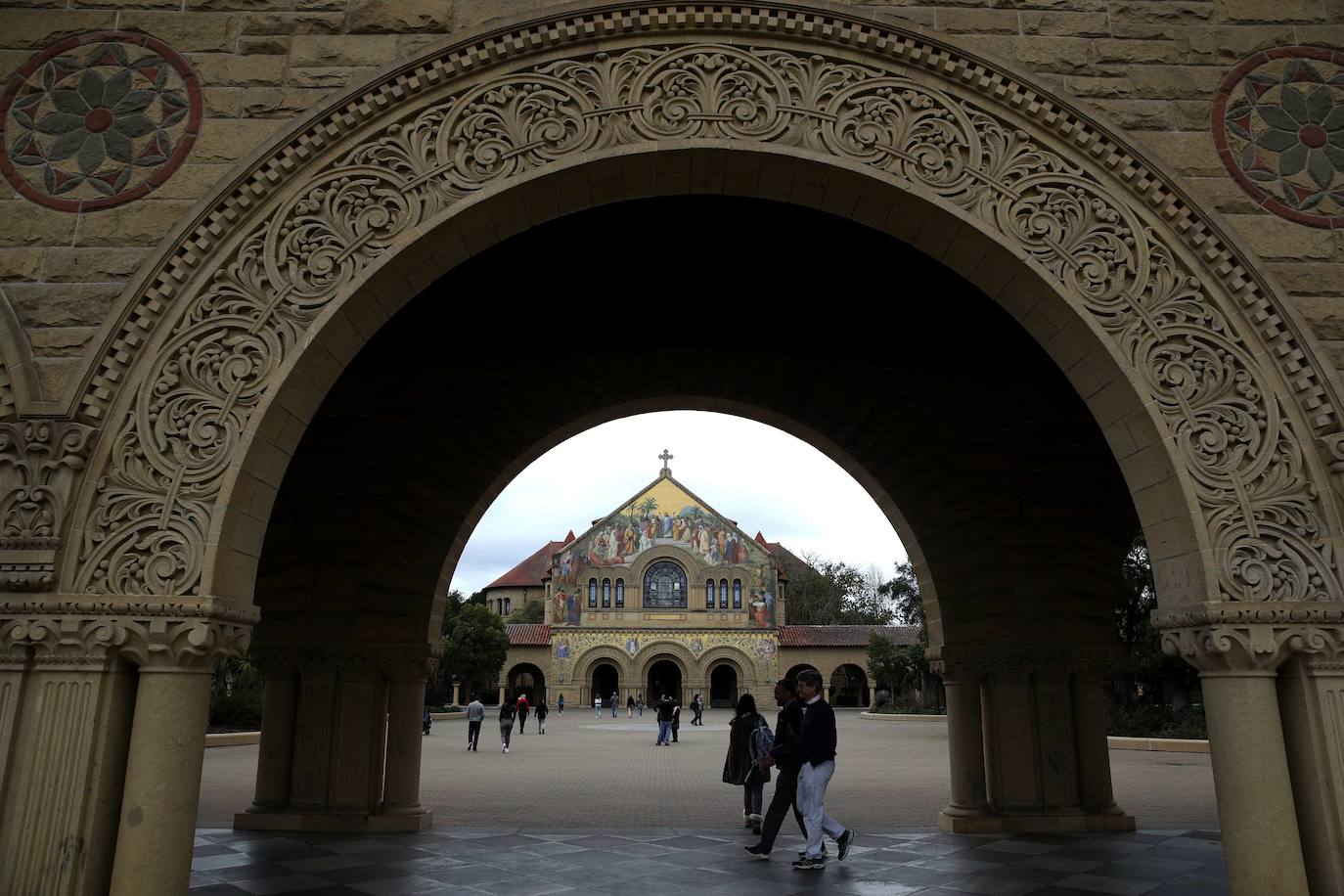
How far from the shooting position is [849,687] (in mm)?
49812

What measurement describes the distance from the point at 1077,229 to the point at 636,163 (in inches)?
89.7

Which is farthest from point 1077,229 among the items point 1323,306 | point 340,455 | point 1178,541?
point 340,455

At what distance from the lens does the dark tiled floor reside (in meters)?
5.88

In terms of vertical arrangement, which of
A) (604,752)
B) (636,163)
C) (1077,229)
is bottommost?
(604,752)

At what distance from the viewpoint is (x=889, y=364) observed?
9273 mm

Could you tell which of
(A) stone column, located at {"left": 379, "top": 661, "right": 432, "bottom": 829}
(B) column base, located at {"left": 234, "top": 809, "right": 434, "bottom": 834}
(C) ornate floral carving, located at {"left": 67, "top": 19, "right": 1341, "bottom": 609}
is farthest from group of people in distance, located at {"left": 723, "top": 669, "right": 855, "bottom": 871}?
(B) column base, located at {"left": 234, "top": 809, "right": 434, "bottom": 834}

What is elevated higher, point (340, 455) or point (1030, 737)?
point (340, 455)

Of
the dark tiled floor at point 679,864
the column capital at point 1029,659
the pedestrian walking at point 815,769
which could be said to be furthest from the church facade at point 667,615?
the pedestrian walking at point 815,769

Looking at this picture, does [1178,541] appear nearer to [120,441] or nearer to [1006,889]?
[1006,889]

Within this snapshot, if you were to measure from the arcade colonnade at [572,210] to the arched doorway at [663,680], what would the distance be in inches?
1789

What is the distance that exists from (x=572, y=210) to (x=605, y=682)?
1851 inches

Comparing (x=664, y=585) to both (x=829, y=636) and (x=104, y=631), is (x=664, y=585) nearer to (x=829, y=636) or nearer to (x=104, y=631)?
(x=829, y=636)

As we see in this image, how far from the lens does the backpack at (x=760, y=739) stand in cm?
772

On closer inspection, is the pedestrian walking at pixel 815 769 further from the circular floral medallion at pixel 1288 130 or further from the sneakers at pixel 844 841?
the circular floral medallion at pixel 1288 130
